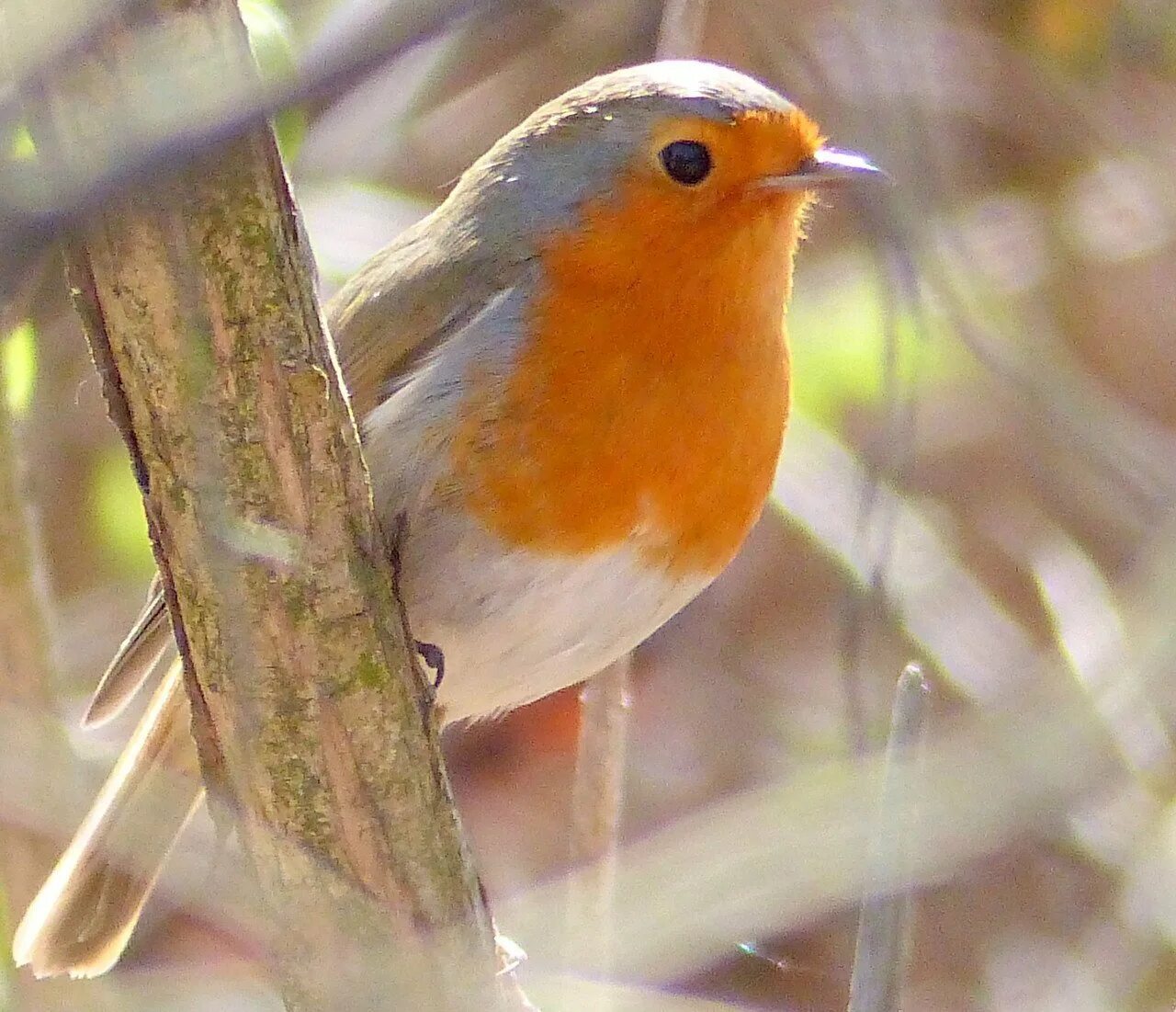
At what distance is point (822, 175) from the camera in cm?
266

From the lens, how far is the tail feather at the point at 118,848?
3021 millimetres

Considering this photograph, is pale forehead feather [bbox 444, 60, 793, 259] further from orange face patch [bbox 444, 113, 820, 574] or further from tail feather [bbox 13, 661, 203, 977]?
tail feather [bbox 13, 661, 203, 977]

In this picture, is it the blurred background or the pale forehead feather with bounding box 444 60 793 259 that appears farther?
the blurred background

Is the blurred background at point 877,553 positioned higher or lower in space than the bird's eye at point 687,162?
lower

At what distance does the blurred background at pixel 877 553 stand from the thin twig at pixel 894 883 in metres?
0.66

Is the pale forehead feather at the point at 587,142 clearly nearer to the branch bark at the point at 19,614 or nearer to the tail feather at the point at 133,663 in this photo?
the tail feather at the point at 133,663

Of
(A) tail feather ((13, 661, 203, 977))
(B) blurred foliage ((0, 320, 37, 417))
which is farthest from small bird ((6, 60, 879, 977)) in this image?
(B) blurred foliage ((0, 320, 37, 417))

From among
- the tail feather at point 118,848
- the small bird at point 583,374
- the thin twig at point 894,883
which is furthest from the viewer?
the tail feather at point 118,848

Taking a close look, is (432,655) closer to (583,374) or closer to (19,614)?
(583,374)

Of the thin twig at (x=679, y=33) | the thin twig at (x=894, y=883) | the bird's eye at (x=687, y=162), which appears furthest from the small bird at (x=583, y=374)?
the thin twig at (x=894, y=883)

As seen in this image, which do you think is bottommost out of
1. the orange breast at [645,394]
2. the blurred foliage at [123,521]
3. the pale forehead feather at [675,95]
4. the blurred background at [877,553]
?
the blurred background at [877,553]

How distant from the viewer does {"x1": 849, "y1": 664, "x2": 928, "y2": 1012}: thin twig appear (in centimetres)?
170

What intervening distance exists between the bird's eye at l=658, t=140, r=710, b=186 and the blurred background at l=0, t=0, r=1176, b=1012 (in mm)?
505

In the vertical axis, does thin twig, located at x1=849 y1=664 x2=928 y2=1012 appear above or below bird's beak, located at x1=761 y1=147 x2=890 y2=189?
below
